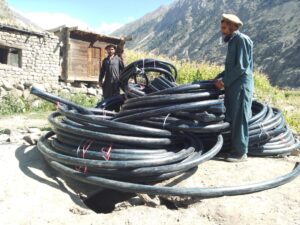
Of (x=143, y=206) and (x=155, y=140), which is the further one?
(x=155, y=140)

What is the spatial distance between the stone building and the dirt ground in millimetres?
11134

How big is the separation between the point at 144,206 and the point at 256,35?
323 ft

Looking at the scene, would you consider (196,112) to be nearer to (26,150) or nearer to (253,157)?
(253,157)

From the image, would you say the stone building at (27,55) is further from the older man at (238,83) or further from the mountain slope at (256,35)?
the mountain slope at (256,35)

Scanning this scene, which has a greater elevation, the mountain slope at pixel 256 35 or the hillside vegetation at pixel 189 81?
the mountain slope at pixel 256 35

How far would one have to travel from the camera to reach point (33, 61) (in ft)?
51.6

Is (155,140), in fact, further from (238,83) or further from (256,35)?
(256,35)

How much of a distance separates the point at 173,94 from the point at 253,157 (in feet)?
4.67

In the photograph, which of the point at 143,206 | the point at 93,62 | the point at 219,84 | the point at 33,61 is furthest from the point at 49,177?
the point at 93,62

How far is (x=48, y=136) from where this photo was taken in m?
5.24

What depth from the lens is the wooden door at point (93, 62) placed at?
18234 mm

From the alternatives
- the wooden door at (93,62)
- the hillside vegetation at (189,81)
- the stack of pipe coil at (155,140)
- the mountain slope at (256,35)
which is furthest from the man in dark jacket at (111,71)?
the mountain slope at (256,35)

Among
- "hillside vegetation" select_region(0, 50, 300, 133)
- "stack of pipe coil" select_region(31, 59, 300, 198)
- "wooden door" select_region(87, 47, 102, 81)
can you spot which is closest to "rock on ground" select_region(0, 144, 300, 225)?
"stack of pipe coil" select_region(31, 59, 300, 198)

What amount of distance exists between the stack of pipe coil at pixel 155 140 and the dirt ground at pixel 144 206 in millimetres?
150
